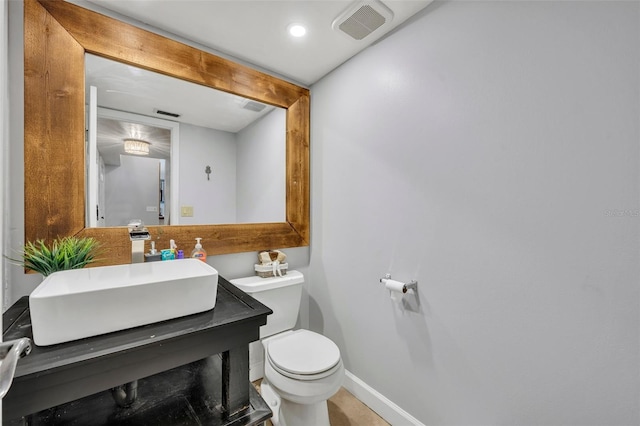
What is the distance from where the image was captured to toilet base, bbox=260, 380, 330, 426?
1.50 m

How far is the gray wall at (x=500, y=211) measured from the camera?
989 mm

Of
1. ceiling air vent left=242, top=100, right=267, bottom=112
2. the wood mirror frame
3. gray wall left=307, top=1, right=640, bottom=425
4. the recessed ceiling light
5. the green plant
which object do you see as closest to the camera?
gray wall left=307, top=1, right=640, bottom=425

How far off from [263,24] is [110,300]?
4.82ft

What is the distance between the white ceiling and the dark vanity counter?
1365 millimetres

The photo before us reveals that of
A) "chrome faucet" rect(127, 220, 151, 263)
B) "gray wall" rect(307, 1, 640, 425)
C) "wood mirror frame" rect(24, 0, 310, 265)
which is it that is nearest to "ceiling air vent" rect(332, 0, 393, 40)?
"gray wall" rect(307, 1, 640, 425)

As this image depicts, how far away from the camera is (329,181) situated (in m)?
2.07

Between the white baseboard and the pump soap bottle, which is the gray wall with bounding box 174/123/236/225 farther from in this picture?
the white baseboard

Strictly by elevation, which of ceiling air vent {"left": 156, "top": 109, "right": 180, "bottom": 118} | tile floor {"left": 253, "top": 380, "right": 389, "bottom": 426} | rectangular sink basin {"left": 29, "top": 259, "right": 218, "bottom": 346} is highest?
ceiling air vent {"left": 156, "top": 109, "right": 180, "bottom": 118}

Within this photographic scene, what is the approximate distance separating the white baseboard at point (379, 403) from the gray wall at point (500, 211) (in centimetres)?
4

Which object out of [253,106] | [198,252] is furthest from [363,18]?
[198,252]

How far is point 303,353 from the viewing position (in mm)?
1568

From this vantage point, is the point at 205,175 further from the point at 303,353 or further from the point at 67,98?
the point at 303,353

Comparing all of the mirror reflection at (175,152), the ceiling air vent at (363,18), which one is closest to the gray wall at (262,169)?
the mirror reflection at (175,152)

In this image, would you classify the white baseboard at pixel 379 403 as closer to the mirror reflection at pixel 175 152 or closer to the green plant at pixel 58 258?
the mirror reflection at pixel 175 152
